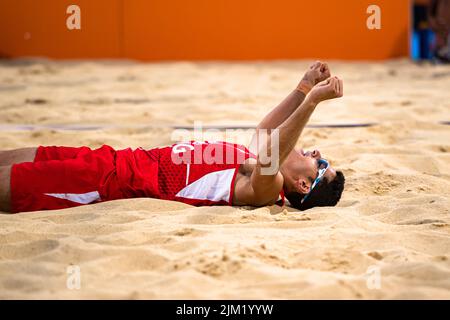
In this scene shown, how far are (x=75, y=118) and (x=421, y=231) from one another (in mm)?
3044

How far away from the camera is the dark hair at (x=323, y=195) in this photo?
308 centimetres

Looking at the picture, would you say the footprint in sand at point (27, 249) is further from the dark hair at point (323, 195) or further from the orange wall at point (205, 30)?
the orange wall at point (205, 30)

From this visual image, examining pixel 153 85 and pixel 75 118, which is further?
pixel 153 85

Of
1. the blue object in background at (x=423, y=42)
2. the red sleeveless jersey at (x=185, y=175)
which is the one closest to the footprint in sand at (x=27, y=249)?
the red sleeveless jersey at (x=185, y=175)

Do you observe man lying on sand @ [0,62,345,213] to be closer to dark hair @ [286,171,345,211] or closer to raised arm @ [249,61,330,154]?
dark hair @ [286,171,345,211]

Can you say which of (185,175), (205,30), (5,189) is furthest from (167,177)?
(205,30)

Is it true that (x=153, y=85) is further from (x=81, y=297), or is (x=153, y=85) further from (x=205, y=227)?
(x=81, y=297)

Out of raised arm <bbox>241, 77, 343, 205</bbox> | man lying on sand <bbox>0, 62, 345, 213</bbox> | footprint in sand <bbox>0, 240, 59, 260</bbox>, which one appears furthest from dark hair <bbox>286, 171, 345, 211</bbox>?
footprint in sand <bbox>0, 240, 59, 260</bbox>

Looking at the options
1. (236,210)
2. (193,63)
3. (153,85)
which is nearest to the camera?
(236,210)

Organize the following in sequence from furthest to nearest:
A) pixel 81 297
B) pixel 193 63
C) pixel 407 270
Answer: pixel 193 63, pixel 407 270, pixel 81 297

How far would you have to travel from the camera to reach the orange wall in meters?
8.35

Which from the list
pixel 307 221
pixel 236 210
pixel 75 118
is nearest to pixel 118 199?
pixel 236 210

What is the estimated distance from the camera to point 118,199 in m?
3.07

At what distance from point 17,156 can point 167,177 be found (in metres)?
0.73
